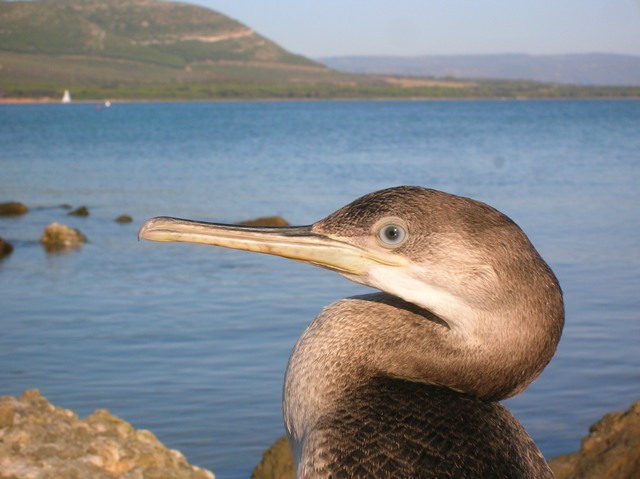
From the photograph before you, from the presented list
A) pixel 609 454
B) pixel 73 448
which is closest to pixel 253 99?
pixel 609 454

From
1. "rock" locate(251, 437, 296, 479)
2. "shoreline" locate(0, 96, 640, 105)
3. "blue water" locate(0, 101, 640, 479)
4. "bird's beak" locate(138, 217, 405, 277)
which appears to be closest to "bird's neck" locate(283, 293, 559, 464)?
"bird's beak" locate(138, 217, 405, 277)

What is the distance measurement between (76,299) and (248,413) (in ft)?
17.7

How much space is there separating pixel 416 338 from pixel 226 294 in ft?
31.5

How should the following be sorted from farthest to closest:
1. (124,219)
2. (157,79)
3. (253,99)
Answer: (157,79), (253,99), (124,219)

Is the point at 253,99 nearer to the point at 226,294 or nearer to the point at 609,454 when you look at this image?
the point at 226,294

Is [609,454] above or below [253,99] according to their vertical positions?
above

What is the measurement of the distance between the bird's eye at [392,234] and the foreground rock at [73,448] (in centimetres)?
217

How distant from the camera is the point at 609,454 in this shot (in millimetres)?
5199

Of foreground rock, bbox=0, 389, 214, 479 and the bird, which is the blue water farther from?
the bird

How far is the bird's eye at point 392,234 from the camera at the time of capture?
3.06 m

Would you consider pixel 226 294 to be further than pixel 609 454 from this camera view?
Yes

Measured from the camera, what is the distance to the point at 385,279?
3.08 metres

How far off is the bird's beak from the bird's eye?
4 cm

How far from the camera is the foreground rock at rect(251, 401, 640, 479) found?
5121mm
